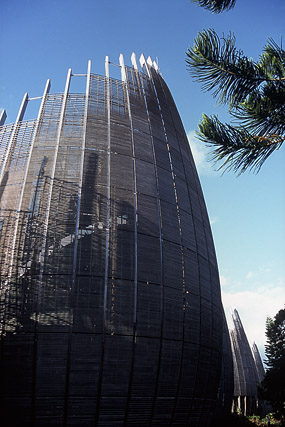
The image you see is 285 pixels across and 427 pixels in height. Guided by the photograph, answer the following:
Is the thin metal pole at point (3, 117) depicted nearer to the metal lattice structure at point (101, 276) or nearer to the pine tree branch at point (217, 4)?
the metal lattice structure at point (101, 276)

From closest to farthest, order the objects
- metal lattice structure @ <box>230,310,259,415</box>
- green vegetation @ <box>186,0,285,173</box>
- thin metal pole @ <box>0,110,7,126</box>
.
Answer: green vegetation @ <box>186,0,285,173</box>
thin metal pole @ <box>0,110,7,126</box>
metal lattice structure @ <box>230,310,259,415</box>

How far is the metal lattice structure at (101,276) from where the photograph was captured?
8.74m

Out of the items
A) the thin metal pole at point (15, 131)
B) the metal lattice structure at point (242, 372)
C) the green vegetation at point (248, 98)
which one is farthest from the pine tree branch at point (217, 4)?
the metal lattice structure at point (242, 372)

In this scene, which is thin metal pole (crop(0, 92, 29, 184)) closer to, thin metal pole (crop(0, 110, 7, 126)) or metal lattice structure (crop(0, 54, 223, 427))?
metal lattice structure (crop(0, 54, 223, 427))

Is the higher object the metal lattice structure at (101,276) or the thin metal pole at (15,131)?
the thin metal pole at (15,131)

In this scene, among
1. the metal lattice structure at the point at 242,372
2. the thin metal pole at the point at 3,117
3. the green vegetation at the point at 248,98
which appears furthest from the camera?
the metal lattice structure at the point at 242,372

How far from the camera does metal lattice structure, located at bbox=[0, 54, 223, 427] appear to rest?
874 centimetres

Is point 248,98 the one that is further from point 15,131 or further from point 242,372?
point 242,372

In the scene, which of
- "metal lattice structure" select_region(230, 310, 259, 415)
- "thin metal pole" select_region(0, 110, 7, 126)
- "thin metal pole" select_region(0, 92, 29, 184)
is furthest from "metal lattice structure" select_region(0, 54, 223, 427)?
"metal lattice structure" select_region(230, 310, 259, 415)

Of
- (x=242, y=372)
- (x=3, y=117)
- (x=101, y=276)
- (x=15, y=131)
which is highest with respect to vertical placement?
(x=3, y=117)

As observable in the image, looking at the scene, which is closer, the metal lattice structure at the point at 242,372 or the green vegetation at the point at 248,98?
the green vegetation at the point at 248,98

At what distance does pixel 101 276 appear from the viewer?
31.0ft

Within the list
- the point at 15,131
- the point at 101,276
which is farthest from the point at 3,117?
the point at 101,276

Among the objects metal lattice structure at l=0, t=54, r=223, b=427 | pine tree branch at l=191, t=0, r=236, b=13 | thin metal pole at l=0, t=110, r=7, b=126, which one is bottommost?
metal lattice structure at l=0, t=54, r=223, b=427
